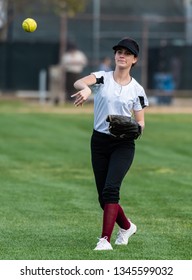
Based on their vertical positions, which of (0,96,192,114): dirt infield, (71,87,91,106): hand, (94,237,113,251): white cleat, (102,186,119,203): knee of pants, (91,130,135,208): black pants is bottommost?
(0,96,192,114): dirt infield

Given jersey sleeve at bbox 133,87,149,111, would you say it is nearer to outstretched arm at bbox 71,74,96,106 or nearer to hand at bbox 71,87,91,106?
outstretched arm at bbox 71,74,96,106

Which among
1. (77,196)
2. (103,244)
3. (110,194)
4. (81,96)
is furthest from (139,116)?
(77,196)

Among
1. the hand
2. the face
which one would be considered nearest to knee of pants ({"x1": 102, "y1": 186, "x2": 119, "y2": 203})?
the hand

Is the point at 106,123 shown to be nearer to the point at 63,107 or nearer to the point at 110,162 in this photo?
the point at 110,162

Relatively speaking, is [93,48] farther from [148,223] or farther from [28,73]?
[148,223]

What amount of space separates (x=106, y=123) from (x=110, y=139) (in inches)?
6.1

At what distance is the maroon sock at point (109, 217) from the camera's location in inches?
400

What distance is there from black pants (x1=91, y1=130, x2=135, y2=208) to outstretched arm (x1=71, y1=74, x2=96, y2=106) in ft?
1.79

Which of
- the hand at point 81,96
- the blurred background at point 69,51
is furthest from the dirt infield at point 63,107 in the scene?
the hand at point 81,96

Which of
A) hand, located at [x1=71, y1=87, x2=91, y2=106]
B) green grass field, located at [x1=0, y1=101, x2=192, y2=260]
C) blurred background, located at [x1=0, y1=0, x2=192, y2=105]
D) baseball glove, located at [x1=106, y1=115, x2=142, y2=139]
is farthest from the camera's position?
blurred background, located at [x1=0, y1=0, x2=192, y2=105]

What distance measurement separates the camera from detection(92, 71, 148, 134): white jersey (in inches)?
402

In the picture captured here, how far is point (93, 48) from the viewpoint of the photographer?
40219mm

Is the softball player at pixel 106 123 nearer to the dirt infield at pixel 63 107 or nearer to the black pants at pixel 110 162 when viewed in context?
the black pants at pixel 110 162

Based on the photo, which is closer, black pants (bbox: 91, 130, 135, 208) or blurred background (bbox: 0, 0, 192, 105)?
black pants (bbox: 91, 130, 135, 208)
